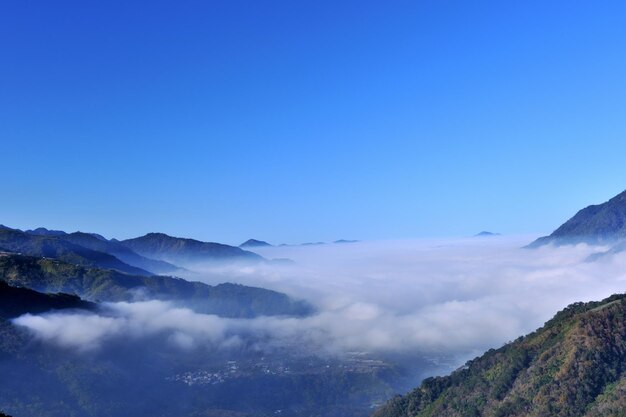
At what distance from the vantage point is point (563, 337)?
166250 millimetres

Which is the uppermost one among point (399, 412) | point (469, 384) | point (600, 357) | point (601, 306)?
point (601, 306)

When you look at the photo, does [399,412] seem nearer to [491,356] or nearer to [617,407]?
[491,356]

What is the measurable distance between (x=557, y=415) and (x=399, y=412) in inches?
2673

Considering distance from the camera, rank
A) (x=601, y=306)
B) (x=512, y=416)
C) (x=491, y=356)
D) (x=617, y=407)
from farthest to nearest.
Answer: (x=491, y=356), (x=601, y=306), (x=512, y=416), (x=617, y=407)

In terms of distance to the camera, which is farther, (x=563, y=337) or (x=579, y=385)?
(x=563, y=337)

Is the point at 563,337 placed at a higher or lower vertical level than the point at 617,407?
higher

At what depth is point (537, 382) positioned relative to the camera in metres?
155

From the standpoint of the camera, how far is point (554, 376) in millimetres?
152250

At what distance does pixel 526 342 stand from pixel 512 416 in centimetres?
3584

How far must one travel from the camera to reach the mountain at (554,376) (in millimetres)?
142250

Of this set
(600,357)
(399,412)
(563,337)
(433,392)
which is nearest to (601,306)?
(563,337)

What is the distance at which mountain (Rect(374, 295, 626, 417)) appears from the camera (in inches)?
5600

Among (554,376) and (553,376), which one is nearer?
(554,376)

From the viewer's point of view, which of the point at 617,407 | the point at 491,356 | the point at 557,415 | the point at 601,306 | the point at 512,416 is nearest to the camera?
the point at 617,407
